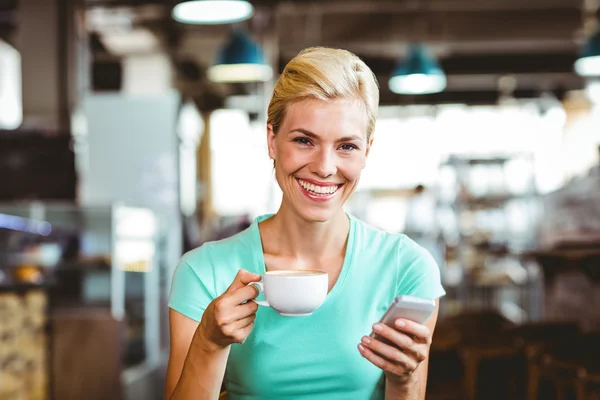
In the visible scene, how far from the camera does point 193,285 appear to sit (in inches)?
58.8

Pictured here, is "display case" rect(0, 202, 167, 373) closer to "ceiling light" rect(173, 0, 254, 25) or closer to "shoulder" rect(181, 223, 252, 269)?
"ceiling light" rect(173, 0, 254, 25)

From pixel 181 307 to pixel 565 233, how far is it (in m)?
4.71

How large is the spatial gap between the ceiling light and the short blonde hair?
7.66 ft

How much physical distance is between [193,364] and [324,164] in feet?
1.53

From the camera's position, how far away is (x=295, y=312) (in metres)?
1.27

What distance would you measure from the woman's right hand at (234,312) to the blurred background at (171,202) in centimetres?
195

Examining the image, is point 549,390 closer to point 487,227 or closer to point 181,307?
point 487,227

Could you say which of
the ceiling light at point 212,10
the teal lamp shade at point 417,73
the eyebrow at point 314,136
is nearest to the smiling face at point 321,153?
the eyebrow at point 314,136

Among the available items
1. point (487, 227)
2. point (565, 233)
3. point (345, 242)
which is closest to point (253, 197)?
point (487, 227)

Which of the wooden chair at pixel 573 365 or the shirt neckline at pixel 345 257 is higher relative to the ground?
the shirt neckline at pixel 345 257

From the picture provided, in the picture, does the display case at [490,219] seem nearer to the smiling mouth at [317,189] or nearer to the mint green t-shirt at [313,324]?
the mint green t-shirt at [313,324]

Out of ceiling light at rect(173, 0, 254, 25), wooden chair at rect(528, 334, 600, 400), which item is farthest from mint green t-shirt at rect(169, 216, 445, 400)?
ceiling light at rect(173, 0, 254, 25)

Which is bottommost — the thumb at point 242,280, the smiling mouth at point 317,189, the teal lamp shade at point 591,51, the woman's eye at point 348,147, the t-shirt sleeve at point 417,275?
the t-shirt sleeve at point 417,275

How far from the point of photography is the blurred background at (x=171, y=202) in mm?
4086
